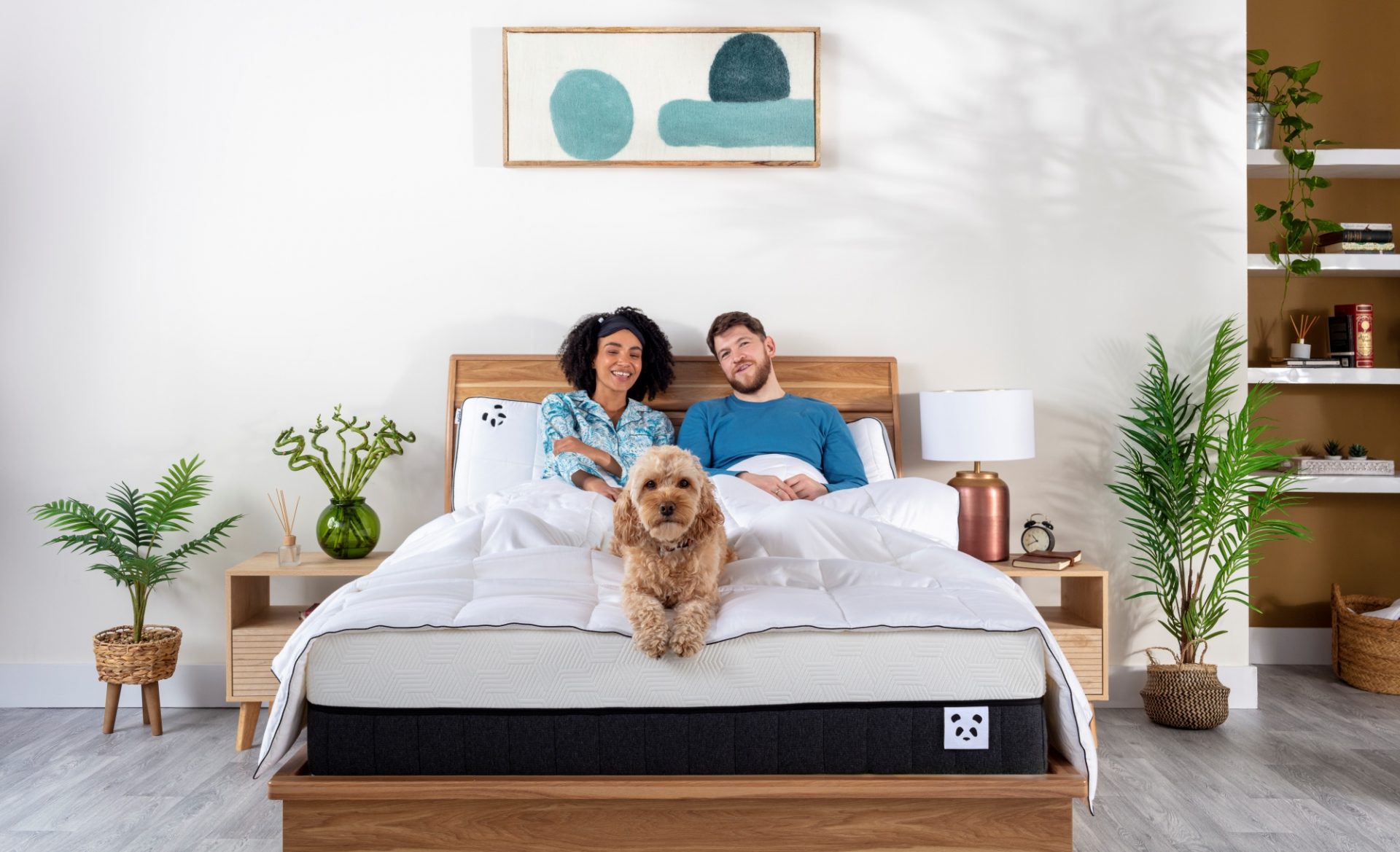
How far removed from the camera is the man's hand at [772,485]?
9.67 feet

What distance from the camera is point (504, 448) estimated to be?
3.31m

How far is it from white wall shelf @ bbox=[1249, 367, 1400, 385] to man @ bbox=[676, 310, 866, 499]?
176 centimetres

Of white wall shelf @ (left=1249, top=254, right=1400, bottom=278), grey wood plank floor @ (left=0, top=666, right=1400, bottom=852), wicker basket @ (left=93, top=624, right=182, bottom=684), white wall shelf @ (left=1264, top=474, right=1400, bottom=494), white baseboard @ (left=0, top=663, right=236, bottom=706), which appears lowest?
grey wood plank floor @ (left=0, top=666, right=1400, bottom=852)

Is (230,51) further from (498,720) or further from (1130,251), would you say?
(1130,251)

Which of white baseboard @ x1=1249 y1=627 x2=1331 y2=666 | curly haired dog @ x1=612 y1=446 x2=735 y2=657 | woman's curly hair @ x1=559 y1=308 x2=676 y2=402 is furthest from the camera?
white baseboard @ x1=1249 y1=627 x2=1331 y2=666

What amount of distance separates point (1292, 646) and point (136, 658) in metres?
4.39

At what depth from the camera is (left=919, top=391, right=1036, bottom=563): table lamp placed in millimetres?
3160

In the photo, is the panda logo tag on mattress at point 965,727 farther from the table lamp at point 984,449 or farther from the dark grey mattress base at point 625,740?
the table lamp at point 984,449

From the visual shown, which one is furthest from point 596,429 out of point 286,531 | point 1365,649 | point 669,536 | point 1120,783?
point 1365,649

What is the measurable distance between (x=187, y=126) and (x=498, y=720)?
2.88 meters

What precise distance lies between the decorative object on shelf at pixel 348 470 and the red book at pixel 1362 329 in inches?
144

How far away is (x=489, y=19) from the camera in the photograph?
358 centimetres

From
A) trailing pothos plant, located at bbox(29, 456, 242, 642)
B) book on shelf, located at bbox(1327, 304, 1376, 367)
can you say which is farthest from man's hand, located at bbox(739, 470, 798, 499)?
book on shelf, located at bbox(1327, 304, 1376, 367)

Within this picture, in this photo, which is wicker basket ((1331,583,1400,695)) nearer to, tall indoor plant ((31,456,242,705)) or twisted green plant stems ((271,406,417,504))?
twisted green plant stems ((271,406,417,504))
